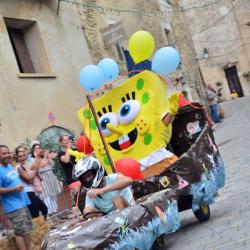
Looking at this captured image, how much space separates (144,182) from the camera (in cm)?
600

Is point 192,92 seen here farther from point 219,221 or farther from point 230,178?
point 219,221

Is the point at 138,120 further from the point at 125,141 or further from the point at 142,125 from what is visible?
the point at 125,141

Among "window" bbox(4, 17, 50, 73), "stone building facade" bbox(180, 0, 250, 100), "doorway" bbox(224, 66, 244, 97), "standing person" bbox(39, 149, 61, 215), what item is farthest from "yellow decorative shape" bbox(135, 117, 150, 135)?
"doorway" bbox(224, 66, 244, 97)

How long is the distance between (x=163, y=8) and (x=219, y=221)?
2093 centimetres

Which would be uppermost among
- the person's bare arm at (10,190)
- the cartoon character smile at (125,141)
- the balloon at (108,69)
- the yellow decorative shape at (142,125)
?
the balloon at (108,69)

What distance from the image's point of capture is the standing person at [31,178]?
24.7 feet

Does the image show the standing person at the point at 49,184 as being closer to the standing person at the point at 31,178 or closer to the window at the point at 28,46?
the standing person at the point at 31,178

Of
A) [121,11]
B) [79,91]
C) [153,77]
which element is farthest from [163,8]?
[153,77]

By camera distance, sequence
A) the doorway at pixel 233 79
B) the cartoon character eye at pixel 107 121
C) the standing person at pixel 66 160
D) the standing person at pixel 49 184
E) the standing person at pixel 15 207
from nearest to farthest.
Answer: the standing person at pixel 15 207 → the cartoon character eye at pixel 107 121 → the standing person at pixel 66 160 → the standing person at pixel 49 184 → the doorway at pixel 233 79

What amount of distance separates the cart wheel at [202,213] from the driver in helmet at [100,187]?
1457 mm

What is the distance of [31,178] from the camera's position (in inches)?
300

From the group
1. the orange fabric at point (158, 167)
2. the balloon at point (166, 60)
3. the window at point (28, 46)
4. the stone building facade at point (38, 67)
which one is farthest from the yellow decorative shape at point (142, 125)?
the window at point (28, 46)

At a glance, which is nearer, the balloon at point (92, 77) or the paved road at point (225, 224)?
the paved road at point (225, 224)

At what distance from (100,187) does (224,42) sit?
138ft
